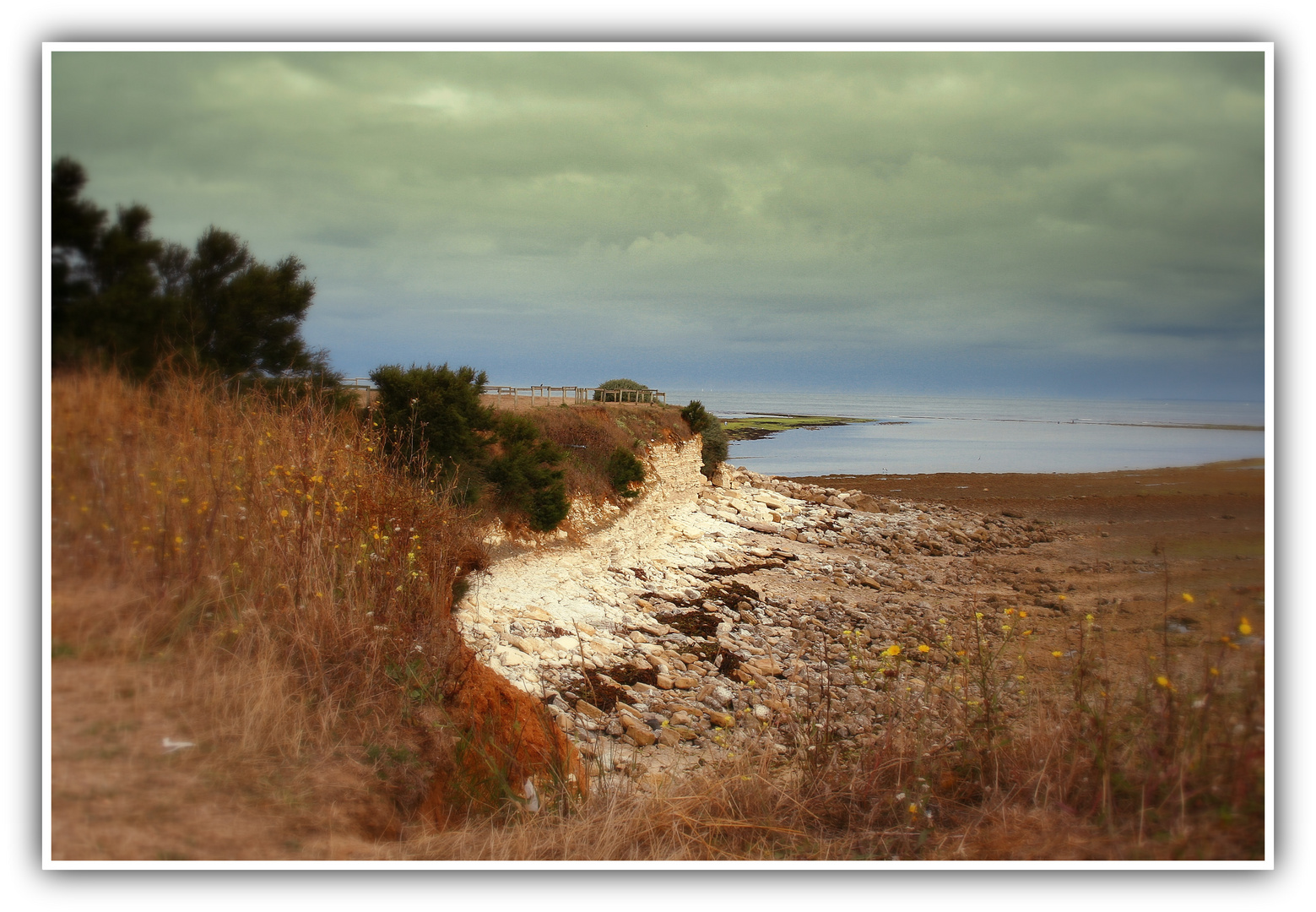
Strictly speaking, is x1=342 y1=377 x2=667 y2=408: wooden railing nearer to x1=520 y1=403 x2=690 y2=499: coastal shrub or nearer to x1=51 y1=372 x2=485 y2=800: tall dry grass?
x1=520 y1=403 x2=690 y2=499: coastal shrub

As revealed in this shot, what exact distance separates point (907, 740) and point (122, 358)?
4.18 metres

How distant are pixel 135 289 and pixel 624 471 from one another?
1267 centimetres

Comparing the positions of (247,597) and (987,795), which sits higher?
(247,597)

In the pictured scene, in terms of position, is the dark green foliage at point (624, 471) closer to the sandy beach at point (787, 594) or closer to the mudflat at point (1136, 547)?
the sandy beach at point (787, 594)

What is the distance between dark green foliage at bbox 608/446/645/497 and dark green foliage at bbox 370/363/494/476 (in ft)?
16.4

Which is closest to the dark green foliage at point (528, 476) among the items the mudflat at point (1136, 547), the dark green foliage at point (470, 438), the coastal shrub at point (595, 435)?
the dark green foliage at point (470, 438)

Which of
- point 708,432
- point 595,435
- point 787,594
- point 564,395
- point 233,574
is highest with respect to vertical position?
point 564,395

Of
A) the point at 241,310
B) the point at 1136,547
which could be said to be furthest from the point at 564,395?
the point at 241,310

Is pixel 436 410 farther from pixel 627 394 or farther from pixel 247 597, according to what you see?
pixel 627 394

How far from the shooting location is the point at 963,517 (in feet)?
80.5

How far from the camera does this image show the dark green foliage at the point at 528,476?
38.1 feet

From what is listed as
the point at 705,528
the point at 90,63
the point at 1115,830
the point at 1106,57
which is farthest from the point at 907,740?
the point at 705,528

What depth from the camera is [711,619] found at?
34.7ft
